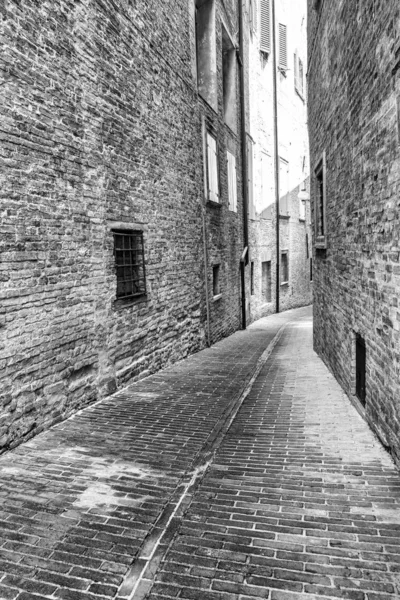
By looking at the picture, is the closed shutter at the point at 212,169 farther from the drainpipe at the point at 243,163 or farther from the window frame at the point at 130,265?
the window frame at the point at 130,265

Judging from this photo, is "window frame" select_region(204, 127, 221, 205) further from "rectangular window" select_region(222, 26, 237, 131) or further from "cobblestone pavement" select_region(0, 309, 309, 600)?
"cobblestone pavement" select_region(0, 309, 309, 600)

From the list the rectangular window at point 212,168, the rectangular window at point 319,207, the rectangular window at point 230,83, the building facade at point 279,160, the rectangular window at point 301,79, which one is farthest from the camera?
the rectangular window at point 301,79

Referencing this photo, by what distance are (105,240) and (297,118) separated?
19.6 metres

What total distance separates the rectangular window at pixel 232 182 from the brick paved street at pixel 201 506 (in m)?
8.73

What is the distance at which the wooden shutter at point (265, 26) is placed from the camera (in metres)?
17.7

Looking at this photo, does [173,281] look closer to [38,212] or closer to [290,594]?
[38,212]

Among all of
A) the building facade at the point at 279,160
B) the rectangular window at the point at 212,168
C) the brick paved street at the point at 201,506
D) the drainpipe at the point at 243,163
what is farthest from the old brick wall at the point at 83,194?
the building facade at the point at 279,160

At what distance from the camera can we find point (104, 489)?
144 inches

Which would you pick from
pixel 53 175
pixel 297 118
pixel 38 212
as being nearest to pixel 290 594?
pixel 38 212

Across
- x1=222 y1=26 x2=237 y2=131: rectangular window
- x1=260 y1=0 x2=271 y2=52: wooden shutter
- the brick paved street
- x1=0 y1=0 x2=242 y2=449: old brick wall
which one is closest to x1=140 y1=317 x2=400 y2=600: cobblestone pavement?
the brick paved street

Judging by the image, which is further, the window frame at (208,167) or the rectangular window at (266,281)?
the rectangular window at (266,281)

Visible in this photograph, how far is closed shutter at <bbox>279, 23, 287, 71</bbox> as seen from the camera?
1948 centimetres

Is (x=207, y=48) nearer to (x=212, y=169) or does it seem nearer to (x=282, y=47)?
(x=212, y=169)

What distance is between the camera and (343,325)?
6582 millimetres
